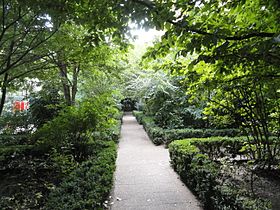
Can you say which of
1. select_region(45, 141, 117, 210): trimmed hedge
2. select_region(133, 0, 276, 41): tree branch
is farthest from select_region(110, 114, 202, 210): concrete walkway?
select_region(133, 0, 276, 41): tree branch

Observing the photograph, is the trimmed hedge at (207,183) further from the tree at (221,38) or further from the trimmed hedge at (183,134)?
the trimmed hedge at (183,134)

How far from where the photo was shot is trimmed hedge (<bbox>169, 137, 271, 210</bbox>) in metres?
2.88

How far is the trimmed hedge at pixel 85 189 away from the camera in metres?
2.91

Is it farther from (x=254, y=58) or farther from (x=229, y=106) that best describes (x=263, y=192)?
(x=254, y=58)

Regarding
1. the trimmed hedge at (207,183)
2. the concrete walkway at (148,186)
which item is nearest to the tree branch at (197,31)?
the trimmed hedge at (207,183)

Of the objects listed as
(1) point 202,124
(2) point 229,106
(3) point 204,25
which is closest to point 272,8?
(3) point 204,25

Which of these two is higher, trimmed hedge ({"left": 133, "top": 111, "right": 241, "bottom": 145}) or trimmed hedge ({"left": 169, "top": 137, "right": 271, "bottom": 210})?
trimmed hedge ({"left": 133, "top": 111, "right": 241, "bottom": 145})

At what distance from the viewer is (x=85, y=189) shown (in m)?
3.41

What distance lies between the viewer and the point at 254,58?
235cm

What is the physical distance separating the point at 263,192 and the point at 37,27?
5.28 meters

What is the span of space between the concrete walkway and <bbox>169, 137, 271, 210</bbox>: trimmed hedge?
254 millimetres

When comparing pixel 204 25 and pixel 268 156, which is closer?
pixel 204 25

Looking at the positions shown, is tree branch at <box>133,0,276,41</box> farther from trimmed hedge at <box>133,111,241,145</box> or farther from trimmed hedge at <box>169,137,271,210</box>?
trimmed hedge at <box>133,111,241,145</box>

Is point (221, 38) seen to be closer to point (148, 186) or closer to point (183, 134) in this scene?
point (148, 186)
